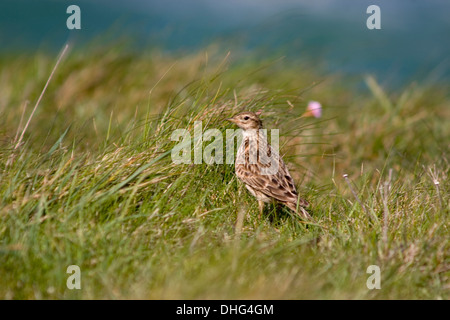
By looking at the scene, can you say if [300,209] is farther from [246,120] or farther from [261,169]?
[246,120]

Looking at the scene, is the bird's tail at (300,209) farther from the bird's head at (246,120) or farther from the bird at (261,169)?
the bird's head at (246,120)

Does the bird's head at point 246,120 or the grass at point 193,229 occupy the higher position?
the bird's head at point 246,120

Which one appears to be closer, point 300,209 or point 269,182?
point 300,209

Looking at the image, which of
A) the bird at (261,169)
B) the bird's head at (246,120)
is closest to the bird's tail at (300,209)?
the bird at (261,169)

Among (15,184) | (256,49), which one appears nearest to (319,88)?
(256,49)

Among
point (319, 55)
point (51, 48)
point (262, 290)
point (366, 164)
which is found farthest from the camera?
point (51, 48)

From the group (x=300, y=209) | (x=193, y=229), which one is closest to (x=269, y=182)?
(x=300, y=209)
